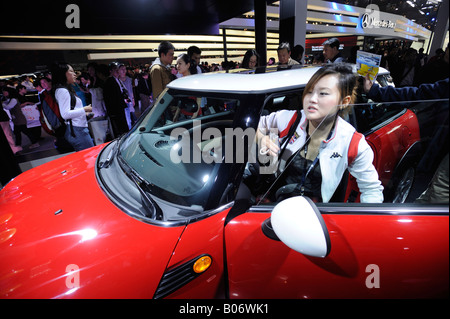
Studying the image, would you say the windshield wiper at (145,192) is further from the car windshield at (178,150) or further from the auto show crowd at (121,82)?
the auto show crowd at (121,82)

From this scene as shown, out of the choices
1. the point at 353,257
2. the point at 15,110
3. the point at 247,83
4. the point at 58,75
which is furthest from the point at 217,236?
the point at 15,110

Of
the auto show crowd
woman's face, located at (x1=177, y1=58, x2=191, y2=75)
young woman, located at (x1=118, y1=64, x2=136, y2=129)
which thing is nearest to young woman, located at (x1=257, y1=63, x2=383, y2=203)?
the auto show crowd

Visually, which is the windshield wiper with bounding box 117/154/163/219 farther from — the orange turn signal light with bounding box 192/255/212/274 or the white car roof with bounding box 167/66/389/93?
the white car roof with bounding box 167/66/389/93

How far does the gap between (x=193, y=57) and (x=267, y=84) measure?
187 inches

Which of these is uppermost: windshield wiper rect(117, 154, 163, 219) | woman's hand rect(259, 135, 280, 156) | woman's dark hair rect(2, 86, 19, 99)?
woman's dark hair rect(2, 86, 19, 99)

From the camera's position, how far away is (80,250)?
1.03 m

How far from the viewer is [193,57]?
217 inches

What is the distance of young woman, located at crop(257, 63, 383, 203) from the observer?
124 centimetres

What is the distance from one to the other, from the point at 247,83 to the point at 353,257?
1058 millimetres

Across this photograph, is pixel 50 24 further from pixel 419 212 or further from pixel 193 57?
pixel 419 212

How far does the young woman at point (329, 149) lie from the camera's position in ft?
4.08

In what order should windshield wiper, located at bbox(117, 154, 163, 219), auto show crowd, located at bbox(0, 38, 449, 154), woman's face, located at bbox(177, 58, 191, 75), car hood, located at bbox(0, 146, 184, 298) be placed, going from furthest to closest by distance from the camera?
woman's face, located at bbox(177, 58, 191, 75), auto show crowd, located at bbox(0, 38, 449, 154), windshield wiper, located at bbox(117, 154, 163, 219), car hood, located at bbox(0, 146, 184, 298)

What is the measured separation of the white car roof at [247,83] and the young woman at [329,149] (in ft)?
0.55

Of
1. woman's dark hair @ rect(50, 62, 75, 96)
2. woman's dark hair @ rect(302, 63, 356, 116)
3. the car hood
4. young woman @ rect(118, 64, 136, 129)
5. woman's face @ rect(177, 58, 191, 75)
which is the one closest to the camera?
the car hood
